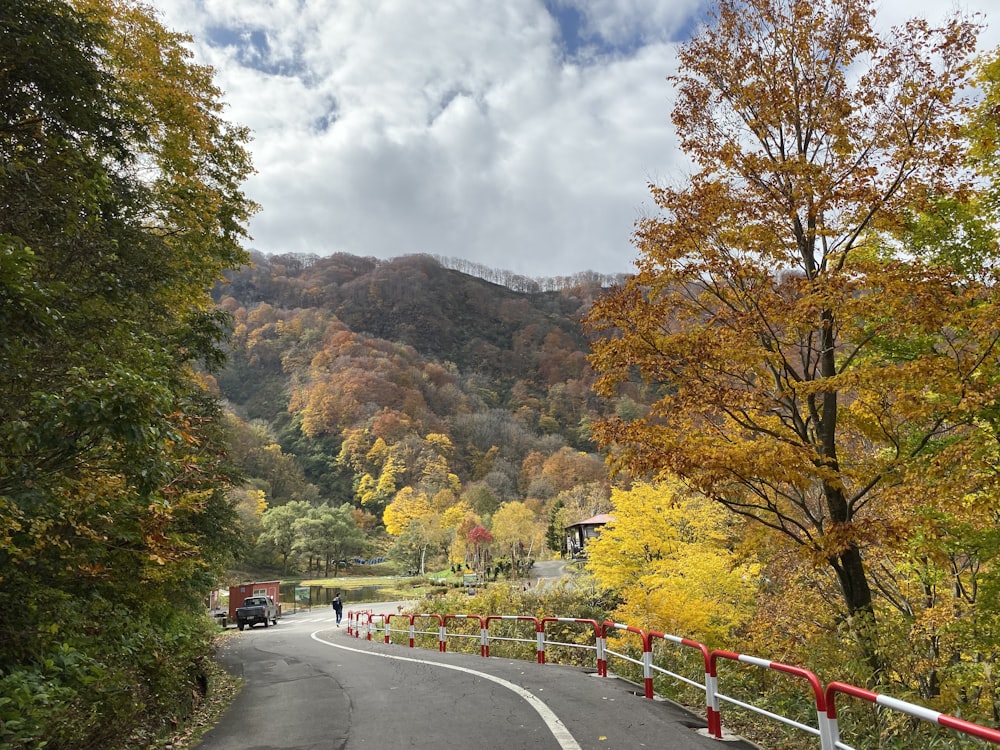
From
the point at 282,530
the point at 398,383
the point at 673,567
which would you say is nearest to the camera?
the point at 673,567

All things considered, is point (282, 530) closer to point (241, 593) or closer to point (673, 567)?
point (241, 593)

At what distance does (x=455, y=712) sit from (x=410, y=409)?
112 metres

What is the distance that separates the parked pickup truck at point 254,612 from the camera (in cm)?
3475

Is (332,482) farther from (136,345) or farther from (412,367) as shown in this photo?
(136,345)

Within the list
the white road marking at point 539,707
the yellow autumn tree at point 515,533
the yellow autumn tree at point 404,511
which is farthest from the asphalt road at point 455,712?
the yellow autumn tree at point 404,511

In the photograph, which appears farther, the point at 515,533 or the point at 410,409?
the point at 410,409

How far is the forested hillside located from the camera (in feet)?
262

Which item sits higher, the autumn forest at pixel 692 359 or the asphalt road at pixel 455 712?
the autumn forest at pixel 692 359

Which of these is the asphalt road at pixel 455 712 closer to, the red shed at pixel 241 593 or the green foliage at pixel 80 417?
the green foliage at pixel 80 417

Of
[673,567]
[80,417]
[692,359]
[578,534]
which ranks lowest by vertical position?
[578,534]

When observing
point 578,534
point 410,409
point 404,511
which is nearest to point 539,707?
point 578,534

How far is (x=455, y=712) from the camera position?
278 inches

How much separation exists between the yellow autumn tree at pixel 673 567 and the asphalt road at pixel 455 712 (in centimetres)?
553

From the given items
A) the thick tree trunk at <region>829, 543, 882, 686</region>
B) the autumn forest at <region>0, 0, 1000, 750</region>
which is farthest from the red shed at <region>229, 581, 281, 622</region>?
the thick tree trunk at <region>829, 543, 882, 686</region>
